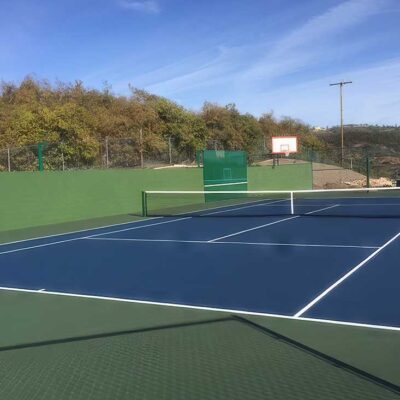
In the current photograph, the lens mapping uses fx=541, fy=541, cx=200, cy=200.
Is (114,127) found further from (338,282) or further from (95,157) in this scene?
(338,282)

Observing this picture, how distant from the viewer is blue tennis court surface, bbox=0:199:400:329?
6.19m

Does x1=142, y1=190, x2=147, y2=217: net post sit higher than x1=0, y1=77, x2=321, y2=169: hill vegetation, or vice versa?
x1=0, y1=77, x2=321, y2=169: hill vegetation

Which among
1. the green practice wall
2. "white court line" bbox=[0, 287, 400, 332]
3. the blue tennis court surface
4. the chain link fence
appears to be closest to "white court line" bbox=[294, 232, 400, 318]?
the blue tennis court surface

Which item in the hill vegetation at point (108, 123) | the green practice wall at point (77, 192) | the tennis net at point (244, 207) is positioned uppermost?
the hill vegetation at point (108, 123)

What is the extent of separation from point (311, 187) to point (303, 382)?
1244 inches

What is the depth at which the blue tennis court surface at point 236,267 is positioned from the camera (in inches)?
244

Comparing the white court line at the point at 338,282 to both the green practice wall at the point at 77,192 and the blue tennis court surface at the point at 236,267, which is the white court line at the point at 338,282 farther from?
the green practice wall at the point at 77,192

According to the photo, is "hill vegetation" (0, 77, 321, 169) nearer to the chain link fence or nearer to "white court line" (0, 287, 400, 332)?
the chain link fence

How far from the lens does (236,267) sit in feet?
27.8

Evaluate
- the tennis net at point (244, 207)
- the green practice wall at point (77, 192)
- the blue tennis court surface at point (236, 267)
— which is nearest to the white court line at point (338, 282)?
the blue tennis court surface at point (236, 267)

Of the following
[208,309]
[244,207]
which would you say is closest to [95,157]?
[244,207]

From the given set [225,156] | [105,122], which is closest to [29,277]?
[225,156]

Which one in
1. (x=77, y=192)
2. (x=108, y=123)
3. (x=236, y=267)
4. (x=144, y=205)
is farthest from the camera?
(x=108, y=123)

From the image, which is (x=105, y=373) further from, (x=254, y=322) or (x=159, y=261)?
(x=159, y=261)
